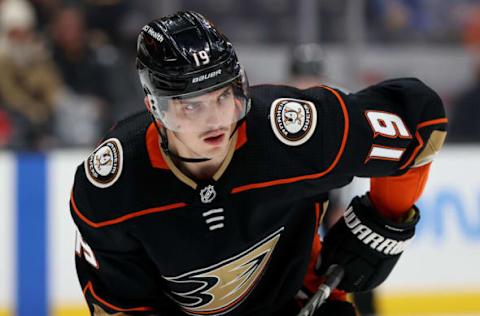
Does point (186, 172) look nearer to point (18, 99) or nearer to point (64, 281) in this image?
point (64, 281)

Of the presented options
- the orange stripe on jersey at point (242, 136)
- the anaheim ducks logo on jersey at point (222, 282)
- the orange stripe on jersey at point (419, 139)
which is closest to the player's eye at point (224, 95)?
the orange stripe on jersey at point (242, 136)

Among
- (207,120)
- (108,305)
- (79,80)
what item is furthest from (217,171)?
(79,80)

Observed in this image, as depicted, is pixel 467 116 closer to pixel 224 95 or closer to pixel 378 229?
pixel 378 229

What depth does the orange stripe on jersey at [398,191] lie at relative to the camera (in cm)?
234

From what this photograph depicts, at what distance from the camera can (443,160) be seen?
4367 mm

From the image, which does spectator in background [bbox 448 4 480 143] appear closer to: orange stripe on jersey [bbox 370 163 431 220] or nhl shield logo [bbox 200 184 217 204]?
orange stripe on jersey [bbox 370 163 431 220]

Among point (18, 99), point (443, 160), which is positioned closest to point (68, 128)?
point (18, 99)

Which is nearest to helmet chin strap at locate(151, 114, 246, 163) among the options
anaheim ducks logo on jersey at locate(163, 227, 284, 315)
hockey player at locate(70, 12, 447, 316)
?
→ hockey player at locate(70, 12, 447, 316)

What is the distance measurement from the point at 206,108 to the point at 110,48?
2702mm

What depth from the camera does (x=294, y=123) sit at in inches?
82.9

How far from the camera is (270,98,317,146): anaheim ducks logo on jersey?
2.11 metres

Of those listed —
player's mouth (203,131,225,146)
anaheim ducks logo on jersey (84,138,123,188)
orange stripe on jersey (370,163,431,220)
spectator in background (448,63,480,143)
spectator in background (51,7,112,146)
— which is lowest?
spectator in background (448,63,480,143)

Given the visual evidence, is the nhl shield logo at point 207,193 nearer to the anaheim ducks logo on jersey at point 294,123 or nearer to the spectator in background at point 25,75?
the anaheim ducks logo on jersey at point 294,123

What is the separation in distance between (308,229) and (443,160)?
2.21 m
